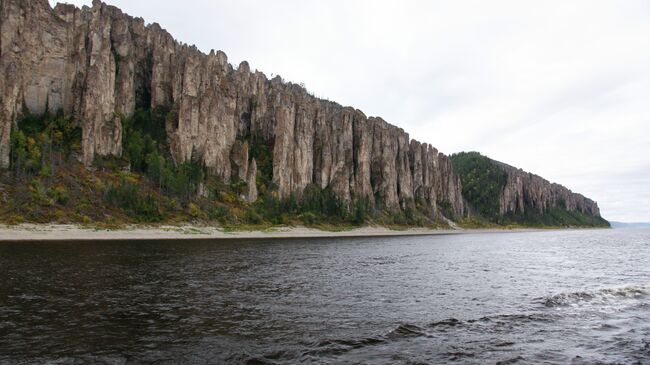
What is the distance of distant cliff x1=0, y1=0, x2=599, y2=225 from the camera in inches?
4813

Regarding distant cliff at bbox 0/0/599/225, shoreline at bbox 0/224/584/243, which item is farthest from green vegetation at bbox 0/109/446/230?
shoreline at bbox 0/224/584/243

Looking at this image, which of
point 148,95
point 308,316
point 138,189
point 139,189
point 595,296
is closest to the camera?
point 308,316

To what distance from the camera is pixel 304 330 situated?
17.8m

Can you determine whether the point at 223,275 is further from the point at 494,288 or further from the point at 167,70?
the point at 167,70

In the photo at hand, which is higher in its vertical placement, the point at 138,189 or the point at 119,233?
the point at 138,189

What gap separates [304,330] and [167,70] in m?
165

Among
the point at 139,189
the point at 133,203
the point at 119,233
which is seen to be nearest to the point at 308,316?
the point at 119,233

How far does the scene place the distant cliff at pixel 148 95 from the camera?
122m

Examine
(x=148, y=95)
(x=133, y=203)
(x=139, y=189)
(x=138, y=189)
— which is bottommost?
(x=133, y=203)

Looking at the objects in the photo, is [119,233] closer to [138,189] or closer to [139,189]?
[138,189]

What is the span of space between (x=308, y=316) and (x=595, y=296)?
1985cm

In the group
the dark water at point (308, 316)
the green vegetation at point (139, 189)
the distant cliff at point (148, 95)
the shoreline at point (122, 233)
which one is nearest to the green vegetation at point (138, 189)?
the green vegetation at point (139, 189)

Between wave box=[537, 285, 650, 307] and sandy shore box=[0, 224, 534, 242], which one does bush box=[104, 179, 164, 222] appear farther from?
wave box=[537, 285, 650, 307]

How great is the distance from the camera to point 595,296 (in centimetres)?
2731
